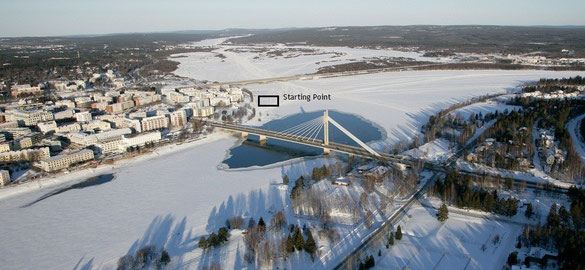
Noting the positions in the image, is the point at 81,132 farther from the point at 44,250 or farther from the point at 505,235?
the point at 505,235

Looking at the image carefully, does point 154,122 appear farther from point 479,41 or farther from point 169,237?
point 479,41

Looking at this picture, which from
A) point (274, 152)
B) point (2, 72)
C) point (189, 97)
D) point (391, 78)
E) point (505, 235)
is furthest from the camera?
→ point (2, 72)

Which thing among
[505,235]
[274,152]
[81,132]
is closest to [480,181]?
[505,235]

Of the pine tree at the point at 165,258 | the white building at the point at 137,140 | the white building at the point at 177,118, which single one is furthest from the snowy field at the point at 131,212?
the white building at the point at 177,118

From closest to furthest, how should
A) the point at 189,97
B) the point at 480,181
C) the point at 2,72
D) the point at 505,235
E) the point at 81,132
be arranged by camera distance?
the point at 505,235 < the point at 480,181 < the point at 81,132 < the point at 189,97 < the point at 2,72

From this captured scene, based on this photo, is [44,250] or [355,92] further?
[355,92]

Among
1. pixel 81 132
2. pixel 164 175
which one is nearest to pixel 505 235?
pixel 164 175

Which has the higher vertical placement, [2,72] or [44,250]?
[2,72]

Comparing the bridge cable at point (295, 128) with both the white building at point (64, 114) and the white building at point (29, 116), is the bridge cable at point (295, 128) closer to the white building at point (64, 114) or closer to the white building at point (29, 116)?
the white building at point (64, 114)

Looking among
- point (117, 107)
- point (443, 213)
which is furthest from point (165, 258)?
point (117, 107)
